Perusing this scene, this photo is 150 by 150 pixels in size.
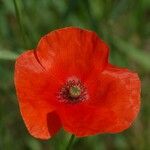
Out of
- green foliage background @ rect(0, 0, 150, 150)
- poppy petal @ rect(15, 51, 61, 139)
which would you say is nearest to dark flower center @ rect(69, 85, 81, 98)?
poppy petal @ rect(15, 51, 61, 139)

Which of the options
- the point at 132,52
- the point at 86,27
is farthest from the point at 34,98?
the point at 132,52

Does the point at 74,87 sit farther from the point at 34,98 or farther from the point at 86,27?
the point at 86,27

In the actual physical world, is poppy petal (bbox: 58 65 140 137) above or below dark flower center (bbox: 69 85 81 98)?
above

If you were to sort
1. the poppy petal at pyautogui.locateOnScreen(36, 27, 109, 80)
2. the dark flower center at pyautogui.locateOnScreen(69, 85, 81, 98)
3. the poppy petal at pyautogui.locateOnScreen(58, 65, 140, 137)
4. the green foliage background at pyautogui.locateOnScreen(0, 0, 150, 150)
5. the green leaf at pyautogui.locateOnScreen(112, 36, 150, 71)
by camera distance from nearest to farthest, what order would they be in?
1. the poppy petal at pyautogui.locateOnScreen(58, 65, 140, 137)
2. the poppy petal at pyautogui.locateOnScreen(36, 27, 109, 80)
3. the dark flower center at pyautogui.locateOnScreen(69, 85, 81, 98)
4. the green foliage background at pyautogui.locateOnScreen(0, 0, 150, 150)
5. the green leaf at pyautogui.locateOnScreen(112, 36, 150, 71)

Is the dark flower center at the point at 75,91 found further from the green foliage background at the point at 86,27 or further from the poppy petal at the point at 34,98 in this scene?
the green foliage background at the point at 86,27

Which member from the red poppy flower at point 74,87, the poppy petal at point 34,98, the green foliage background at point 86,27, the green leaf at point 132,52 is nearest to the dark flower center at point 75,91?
the red poppy flower at point 74,87

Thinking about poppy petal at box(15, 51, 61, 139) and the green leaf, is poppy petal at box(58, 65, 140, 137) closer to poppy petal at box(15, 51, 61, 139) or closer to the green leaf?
poppy petal at box(15, 51, 61, 139)

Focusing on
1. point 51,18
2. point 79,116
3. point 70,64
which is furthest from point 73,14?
point 79,116
